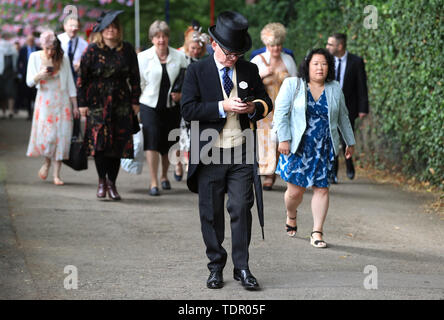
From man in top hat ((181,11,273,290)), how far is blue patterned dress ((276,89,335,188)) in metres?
1.55

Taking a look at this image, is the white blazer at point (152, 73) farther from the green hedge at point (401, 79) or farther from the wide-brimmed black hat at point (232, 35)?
the wide-brimmed black hat at point (232, 35)

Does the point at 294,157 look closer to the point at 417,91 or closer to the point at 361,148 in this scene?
the point at 417,91

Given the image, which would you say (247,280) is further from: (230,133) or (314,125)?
(314,125)

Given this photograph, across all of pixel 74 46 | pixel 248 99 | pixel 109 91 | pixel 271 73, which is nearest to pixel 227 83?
pixel 248 99

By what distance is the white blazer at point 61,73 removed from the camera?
11.2 metres

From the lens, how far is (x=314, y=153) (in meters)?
7.96

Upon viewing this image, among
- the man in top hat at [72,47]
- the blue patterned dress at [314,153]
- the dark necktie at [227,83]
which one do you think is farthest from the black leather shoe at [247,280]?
the man in top hat at [72,47]

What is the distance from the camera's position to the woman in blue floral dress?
788 cm

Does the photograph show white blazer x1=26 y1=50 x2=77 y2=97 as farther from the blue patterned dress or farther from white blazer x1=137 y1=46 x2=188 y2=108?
the blue patterned dress

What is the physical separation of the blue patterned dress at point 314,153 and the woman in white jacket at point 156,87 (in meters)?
3.16

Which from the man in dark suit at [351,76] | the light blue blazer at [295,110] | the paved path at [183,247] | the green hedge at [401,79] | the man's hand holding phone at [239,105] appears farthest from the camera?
the man in dark suit at [351,76]

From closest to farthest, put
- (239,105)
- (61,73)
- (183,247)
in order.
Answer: (239,105) → (183,247) → (61,73)

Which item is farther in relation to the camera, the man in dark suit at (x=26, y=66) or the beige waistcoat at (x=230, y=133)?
the man in dark suit at (x=26, y=66)

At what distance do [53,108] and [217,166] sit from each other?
5560 mm
